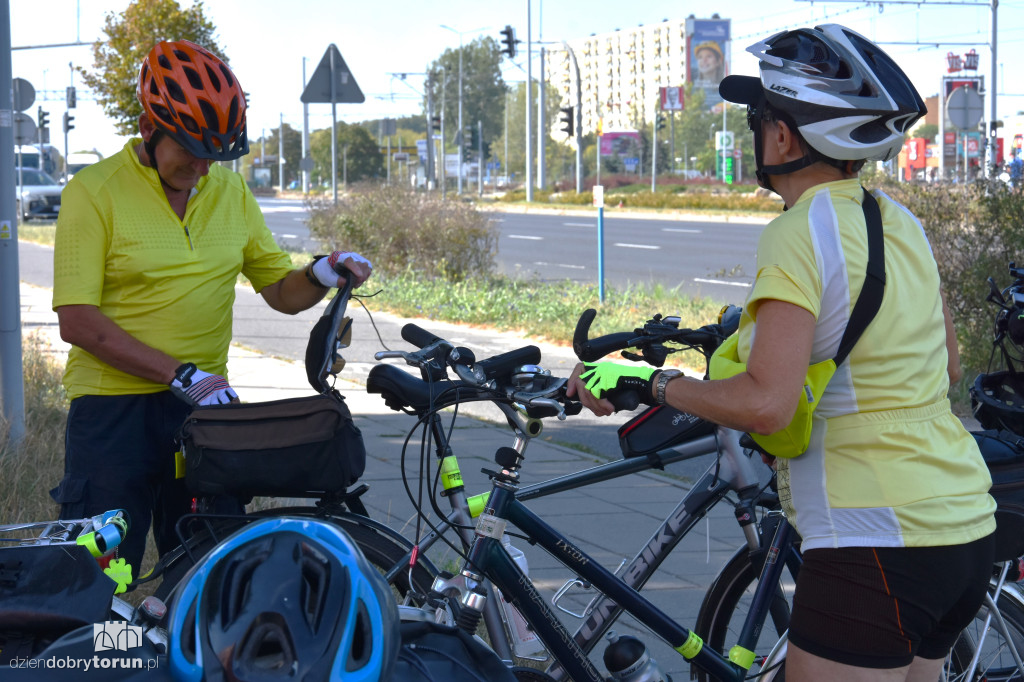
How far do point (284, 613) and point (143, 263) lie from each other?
1.90 m

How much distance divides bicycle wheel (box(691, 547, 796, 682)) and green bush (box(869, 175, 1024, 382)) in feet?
18.7

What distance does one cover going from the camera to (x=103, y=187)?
295 centimetres

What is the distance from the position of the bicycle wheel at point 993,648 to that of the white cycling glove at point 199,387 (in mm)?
1970

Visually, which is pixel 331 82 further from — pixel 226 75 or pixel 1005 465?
pixel 1005 465

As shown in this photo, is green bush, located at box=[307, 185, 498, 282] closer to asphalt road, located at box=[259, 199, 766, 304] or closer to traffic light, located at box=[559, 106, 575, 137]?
asphalt road, located at box=[259, 199, 766, 304]

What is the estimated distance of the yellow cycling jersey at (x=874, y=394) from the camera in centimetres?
199

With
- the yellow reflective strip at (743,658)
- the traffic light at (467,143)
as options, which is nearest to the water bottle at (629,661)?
the yellow reflective strip at (743,658)

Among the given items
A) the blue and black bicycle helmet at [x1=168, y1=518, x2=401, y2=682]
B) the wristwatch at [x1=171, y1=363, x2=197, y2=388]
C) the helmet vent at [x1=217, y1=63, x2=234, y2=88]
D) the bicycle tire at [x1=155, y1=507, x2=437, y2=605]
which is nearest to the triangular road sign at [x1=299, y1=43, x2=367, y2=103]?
the helmet vent at [x1=217, y1=63, x2=234, y2=88]

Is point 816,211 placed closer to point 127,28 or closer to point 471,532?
point 471,532

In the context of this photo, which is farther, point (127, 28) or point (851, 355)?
point (127, 28)

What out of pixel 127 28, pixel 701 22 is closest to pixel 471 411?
pixel 127 28

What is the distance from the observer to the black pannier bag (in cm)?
273

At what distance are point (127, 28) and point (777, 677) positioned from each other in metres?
18.9

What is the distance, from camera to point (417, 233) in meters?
14.9
